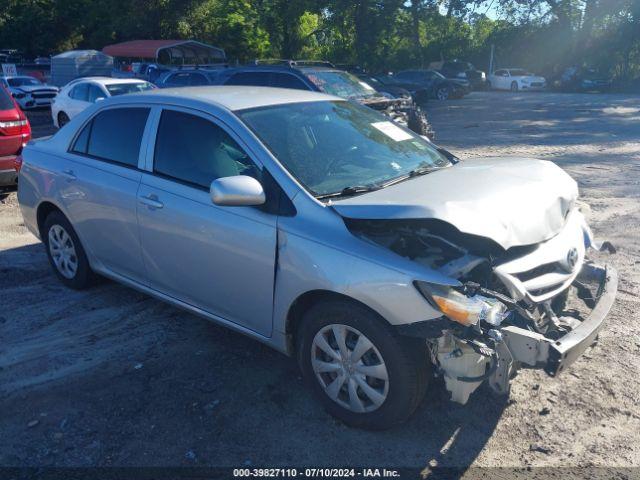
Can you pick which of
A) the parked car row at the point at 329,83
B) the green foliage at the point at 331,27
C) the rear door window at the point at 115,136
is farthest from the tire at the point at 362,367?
the green foliage at the point at 331,27

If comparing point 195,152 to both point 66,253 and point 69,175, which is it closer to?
point 69,175

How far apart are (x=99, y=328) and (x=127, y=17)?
126ft

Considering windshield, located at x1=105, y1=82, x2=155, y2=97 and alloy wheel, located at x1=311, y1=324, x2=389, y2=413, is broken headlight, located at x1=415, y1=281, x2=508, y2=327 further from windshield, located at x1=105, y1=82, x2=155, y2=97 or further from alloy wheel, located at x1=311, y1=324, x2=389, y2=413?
windshield, located at x1=105, y1=82, x2=155, y2=97

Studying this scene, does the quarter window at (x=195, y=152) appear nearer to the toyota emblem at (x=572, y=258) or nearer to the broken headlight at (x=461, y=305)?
the broken headlight at (x=461, y=305)

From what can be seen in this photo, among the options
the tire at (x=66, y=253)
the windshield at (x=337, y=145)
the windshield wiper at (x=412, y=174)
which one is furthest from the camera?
the tire at (x=66, y=253)

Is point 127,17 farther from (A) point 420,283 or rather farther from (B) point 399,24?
(A) point 420,283

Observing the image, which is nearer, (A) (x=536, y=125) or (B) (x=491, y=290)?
(B) (x=491, y=290)

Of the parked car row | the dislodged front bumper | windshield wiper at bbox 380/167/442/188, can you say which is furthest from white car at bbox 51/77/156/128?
the dislodged front bumper

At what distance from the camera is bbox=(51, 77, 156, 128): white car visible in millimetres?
14672

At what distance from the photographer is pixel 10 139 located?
27.4ft

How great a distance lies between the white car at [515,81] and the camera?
39.4 meters

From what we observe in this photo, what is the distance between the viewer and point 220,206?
381cm

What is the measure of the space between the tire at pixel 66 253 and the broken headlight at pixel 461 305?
3.23 metres

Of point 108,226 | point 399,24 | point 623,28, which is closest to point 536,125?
point 108,226
